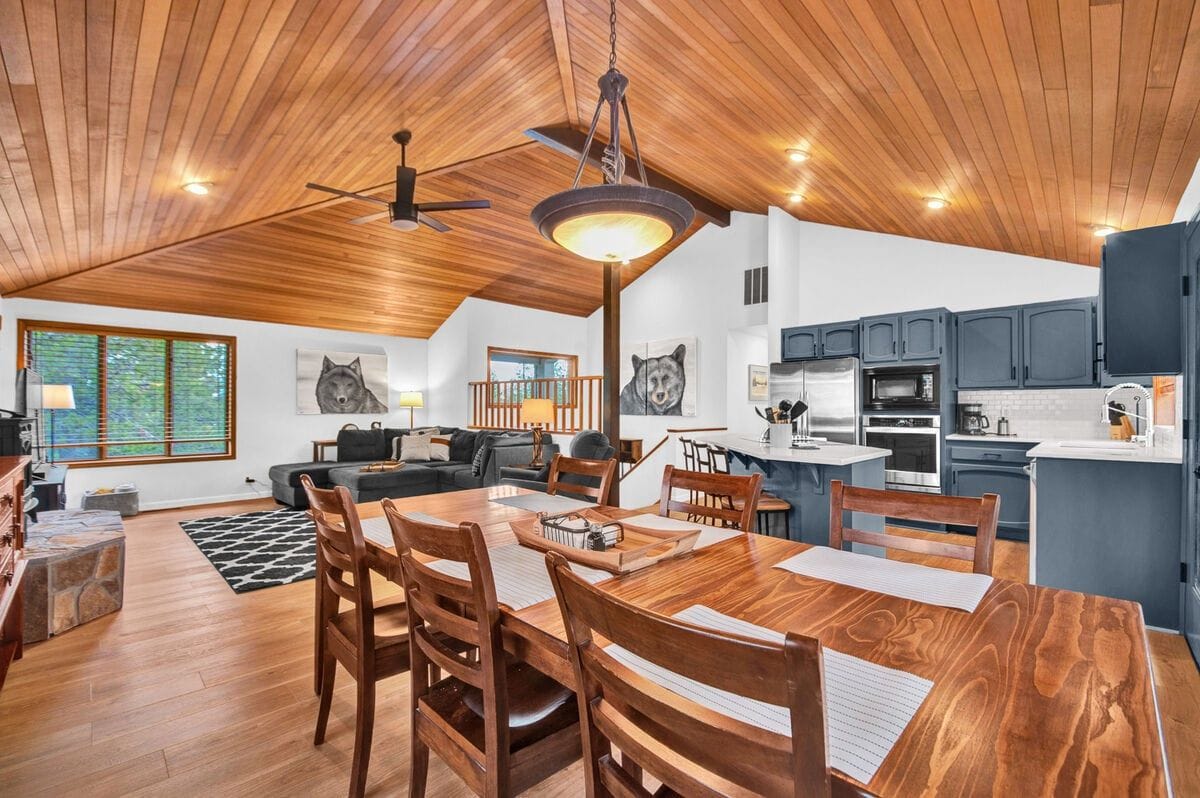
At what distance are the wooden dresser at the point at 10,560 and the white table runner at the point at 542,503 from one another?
185cm

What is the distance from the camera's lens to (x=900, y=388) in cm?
521

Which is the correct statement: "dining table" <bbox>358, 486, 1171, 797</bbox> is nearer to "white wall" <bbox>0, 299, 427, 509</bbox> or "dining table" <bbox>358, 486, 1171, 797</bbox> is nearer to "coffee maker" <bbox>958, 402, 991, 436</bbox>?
"coffee maker" <bbox>958, 402, 991, 436</bbox>

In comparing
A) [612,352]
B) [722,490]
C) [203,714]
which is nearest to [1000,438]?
[612,352]

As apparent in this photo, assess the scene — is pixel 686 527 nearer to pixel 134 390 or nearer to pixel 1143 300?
pixel 1143 300

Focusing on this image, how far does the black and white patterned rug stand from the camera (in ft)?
12.6

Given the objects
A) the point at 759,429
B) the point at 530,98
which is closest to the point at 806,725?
the point at 530,98

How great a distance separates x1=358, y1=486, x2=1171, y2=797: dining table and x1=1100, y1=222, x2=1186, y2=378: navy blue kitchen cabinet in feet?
7.39

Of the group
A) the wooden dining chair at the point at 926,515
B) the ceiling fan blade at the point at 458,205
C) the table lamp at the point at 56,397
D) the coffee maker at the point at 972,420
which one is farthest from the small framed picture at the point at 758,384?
the table lamp at the point at 56,397

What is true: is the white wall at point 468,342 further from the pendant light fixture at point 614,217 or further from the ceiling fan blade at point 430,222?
the pendant light fixture at point 614,217

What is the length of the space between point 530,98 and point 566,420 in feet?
16.6

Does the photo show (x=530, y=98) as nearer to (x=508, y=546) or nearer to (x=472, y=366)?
(x=508, y=546)

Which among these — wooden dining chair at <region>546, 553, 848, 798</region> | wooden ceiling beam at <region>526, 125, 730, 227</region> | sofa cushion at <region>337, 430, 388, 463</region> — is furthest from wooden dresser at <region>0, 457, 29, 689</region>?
sofa cushion at <region>337, 430, 388, 463</region>

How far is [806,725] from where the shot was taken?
23.9 inches

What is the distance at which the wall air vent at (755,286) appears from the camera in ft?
22.5
